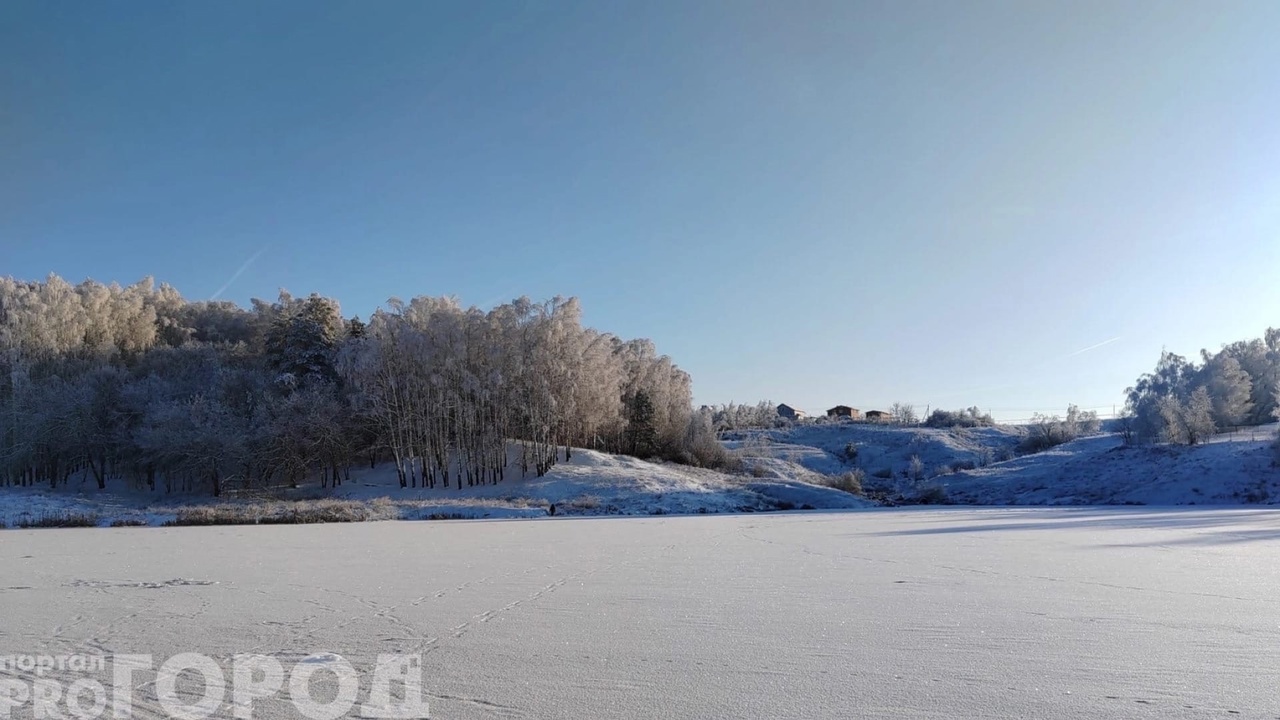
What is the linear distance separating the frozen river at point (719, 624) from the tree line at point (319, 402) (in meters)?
33.7

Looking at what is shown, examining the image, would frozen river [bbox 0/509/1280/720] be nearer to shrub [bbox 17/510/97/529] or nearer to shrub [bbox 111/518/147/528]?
shrub [bbox 111/518/147/528]

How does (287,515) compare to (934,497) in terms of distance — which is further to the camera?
(934,497)

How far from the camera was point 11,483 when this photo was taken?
4675cm

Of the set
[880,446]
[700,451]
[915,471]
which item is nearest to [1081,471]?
[915,471]

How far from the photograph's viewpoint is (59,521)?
26844 mm

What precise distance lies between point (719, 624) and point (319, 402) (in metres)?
45.8

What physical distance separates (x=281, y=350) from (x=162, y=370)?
8372 mm

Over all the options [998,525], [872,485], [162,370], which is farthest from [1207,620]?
[162,370]

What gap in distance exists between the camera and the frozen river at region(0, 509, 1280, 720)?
15.3 ft

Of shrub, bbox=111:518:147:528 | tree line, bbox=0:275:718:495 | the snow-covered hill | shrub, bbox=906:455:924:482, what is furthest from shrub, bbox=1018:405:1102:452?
shrub, bbox=111:518:147:528

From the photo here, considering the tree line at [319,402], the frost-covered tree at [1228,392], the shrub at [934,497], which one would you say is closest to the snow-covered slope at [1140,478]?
the shrub at [934,497]

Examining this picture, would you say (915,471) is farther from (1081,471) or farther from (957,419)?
(957,419)

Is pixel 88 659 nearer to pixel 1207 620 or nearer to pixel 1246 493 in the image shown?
pixel 1207 620

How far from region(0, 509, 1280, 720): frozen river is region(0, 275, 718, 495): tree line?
33722mm
